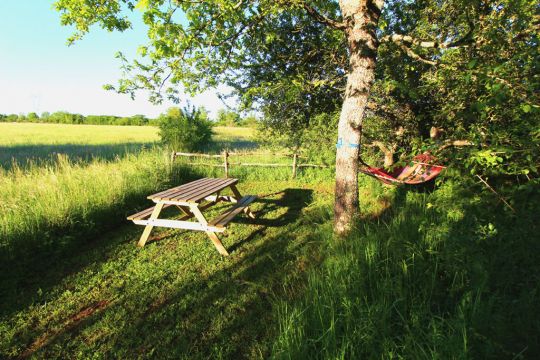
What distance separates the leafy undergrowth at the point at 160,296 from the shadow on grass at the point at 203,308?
0.01 meters

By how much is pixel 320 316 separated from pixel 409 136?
22.2 ft

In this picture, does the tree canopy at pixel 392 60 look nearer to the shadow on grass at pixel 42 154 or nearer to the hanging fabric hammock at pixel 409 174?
the hanging fabric hammock at pixel 409 174

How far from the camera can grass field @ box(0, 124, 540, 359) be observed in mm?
1868

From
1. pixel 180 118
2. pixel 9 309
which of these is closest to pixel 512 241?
pixel 9 309

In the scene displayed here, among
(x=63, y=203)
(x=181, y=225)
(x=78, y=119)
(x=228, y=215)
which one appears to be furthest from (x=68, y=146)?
(x=78, y=119)

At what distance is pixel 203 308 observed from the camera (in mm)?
2826

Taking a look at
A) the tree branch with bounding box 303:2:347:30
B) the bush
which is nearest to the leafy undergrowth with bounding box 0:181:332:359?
the tree branch with bounding box 303:2:347:30

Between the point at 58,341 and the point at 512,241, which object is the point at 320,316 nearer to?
the point at 512,241

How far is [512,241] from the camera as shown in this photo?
213 centimetres

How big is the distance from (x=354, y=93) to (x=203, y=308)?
10.3 ft

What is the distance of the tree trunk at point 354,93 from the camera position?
324 cm

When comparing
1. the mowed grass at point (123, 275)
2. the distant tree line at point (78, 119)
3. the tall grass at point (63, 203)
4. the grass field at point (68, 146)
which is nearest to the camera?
the mowed grass at point (123, 275)

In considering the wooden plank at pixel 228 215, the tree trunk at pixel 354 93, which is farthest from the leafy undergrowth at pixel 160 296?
the tree trunk at pixel 354 93

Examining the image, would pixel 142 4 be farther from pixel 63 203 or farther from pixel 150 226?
pixel 63 203
